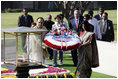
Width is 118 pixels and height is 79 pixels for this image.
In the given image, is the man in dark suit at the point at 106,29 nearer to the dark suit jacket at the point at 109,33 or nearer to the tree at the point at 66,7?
the dark suit jacket at the point at 109,33

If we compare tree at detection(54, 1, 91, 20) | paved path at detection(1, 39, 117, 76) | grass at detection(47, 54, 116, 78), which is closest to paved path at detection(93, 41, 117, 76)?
paved path at detection(1, 39, 117, 76)

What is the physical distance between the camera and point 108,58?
1139cm

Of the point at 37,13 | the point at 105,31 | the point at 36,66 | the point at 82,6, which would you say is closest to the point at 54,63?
the point at 105,31

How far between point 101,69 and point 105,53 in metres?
0.54

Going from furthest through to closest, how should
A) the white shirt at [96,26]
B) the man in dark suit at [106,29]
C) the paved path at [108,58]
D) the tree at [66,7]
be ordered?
the tree at [66,7], the man in dark suit at [106,29], the white shirt at [96,26], the paved path at [108,58]

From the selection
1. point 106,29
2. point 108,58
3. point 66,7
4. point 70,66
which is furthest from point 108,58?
point 66,7

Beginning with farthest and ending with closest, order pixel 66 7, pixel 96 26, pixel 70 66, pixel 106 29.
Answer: pixel 66 7, pixel 106 29, pixel 96 26, pixel 70 66

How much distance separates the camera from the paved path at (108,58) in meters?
11.2

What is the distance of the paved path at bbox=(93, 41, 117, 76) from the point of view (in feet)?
36.6

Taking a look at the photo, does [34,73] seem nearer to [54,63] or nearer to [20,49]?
[20,49]

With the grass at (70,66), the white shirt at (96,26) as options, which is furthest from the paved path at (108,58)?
the white shirt at (96,26)

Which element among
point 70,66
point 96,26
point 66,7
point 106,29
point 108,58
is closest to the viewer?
point 108,58

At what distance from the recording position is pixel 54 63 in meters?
12.8

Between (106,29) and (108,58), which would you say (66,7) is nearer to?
(106,29)
